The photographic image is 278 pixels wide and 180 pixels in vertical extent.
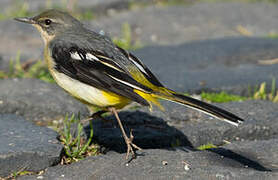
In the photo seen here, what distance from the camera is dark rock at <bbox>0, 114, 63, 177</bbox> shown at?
12.7 feet

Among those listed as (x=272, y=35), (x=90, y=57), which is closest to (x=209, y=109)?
(x=90, y=57)

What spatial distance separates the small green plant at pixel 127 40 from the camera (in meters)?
7.37

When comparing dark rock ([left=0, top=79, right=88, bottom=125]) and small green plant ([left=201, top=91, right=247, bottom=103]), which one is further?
small green plant ([left=201, top=91, right=247, bottom=103])

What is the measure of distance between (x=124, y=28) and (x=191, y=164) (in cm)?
457

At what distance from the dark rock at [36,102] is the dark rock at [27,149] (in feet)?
2.31

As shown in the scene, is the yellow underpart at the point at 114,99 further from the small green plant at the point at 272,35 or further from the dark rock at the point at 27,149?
the small green plant at the point at 272,35

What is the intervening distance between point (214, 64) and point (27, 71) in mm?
2386

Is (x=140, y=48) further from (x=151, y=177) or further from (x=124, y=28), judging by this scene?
(x=151, y=177)

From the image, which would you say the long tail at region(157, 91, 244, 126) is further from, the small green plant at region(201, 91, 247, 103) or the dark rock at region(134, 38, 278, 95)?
the dark rock at region(134, 38, 278, 95)

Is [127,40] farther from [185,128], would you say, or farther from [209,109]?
[209,109]

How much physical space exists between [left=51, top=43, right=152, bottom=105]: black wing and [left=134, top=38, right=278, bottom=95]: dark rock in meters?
1.62

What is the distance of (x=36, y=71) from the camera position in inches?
254

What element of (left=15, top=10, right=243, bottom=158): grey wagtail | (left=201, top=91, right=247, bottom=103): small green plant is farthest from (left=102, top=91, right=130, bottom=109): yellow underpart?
(left=201, top=91, right=247, bottom=103): small green plant

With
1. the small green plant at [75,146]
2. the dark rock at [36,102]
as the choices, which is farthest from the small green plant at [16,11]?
the small green plant at [75,146]
